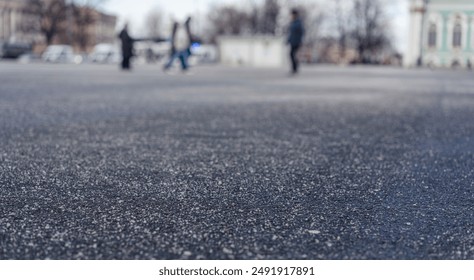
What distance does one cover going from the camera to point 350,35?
3196 inches

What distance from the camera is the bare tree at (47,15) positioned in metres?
63.7

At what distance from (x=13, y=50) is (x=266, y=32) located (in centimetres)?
2595

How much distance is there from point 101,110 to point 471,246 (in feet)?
18.1

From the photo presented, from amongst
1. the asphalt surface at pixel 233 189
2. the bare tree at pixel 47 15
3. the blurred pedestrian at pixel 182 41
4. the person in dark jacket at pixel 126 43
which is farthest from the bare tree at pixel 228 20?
the asphalt surface at pixel 233 189

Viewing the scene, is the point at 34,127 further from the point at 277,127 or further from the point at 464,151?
the point at 464,151

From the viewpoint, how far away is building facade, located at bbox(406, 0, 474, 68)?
54469 millimetres

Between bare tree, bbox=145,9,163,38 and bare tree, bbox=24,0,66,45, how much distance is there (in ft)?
101

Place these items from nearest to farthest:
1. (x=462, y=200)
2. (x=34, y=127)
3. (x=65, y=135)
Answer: (x=462, y=200)
(x=65, y=135)
(x=34, y=127)

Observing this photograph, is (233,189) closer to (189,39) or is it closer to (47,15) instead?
(189,39)

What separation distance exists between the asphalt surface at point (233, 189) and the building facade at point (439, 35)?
153ft

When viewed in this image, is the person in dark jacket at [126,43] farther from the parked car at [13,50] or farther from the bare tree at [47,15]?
the bare tree at [47,15]

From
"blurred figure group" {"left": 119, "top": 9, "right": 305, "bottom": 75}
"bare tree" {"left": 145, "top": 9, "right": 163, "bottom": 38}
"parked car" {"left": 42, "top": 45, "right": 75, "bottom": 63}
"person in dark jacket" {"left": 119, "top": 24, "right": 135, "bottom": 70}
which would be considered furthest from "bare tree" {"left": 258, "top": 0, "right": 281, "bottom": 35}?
"blurred figure group" {"left": 119, "top": 9, "right": 305, "bottom": 75}

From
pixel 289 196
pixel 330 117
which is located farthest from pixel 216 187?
pixel 330 117

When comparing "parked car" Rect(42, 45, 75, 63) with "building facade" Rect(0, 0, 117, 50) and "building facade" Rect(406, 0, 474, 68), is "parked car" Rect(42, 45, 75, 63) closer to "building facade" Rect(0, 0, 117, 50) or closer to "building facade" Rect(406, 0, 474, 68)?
"building facade" Rect(0, 0, 117, 50)
